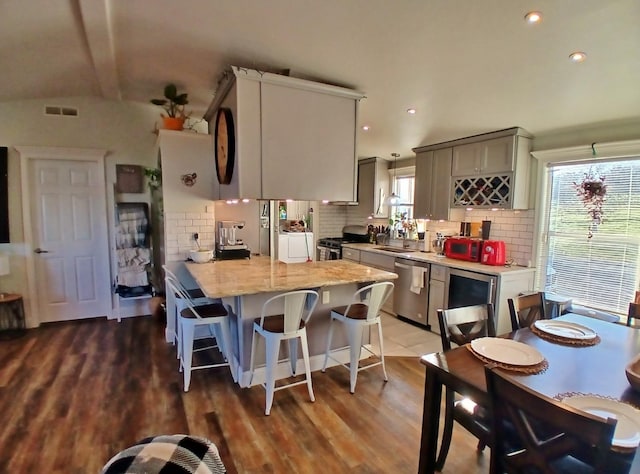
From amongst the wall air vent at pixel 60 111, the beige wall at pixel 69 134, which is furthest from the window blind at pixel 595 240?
the wall air vent at pixel 60 111

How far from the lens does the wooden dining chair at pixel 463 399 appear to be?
Result: 175 cm

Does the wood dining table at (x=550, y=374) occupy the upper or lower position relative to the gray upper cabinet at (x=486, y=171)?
lower

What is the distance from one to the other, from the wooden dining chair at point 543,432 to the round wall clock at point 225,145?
2500 millimetres

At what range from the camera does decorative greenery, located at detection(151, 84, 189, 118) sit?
3.60m

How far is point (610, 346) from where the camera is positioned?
194cm

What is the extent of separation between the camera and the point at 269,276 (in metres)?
3.04

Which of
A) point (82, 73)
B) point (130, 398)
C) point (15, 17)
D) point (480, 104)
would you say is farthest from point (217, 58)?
point (130, 398)

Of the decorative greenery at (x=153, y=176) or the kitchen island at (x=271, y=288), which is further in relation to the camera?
the decorative greenery at (x=153, y=176)

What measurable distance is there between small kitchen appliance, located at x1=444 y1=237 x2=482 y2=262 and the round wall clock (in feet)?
9.59

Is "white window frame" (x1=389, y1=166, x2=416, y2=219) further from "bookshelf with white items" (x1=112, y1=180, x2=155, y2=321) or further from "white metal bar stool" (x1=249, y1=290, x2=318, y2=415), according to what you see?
"bookshelf with white items" (x1=112, y1=180, x2=155, y2=321)

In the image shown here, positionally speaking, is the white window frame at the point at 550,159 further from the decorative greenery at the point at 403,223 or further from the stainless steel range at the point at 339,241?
the stainless steel range at the point at 339,241

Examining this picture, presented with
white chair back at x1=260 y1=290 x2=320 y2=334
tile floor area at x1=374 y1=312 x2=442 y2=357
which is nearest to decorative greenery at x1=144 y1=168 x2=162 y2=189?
white chair back at x1=260 y1=290 x2=320 y2=334

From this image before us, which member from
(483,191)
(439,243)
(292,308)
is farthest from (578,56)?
(439,243)

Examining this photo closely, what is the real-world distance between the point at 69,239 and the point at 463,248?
5.08 meters
